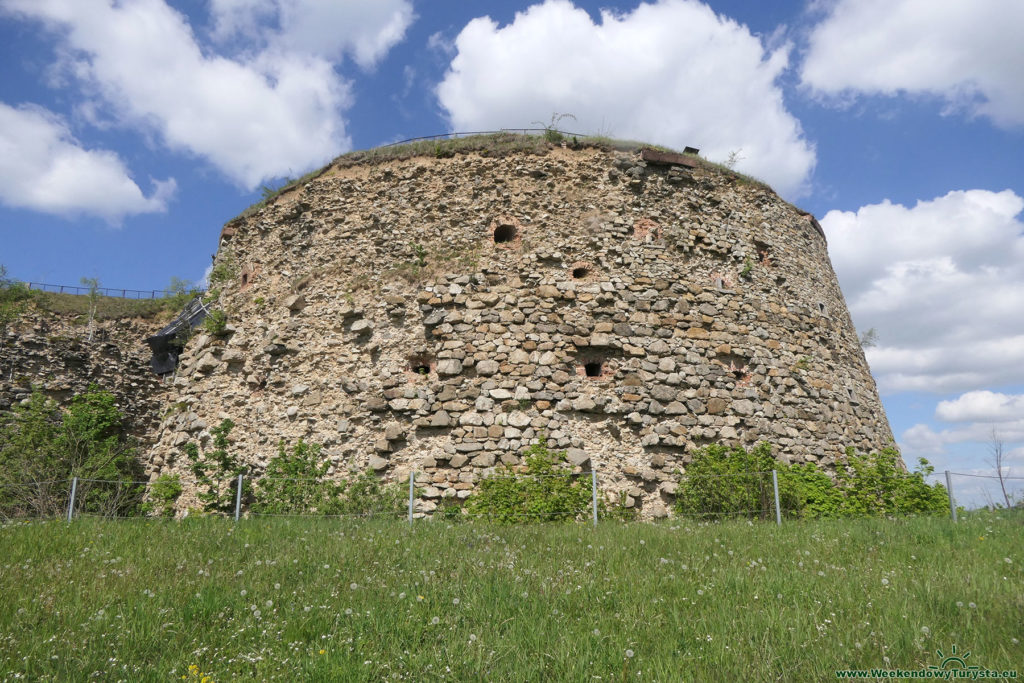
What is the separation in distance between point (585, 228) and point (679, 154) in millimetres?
3403

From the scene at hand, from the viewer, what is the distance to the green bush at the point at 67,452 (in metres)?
13.9

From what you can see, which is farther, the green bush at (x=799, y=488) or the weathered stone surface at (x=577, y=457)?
the weathered stone surface at (x=577, y=457)

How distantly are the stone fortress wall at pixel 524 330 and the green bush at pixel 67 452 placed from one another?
89.4 inches

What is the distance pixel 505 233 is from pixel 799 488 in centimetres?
792

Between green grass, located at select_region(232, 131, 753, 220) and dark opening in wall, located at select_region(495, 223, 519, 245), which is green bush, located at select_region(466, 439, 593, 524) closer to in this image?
dark opening in wall, located at select_region(495, 223, 519, 245)

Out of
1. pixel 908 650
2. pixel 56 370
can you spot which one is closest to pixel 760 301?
pixel 908 650

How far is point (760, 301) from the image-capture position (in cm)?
1339

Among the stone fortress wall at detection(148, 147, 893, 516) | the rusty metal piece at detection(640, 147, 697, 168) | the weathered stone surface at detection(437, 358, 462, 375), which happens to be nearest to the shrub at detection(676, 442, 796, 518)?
the stone fortress wall at detection(148, 147, 893, 516)

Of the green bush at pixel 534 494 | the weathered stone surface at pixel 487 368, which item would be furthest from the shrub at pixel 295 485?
the weathered stone surface at pixel 487 368

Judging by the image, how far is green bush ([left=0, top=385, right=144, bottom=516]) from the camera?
13.9 m

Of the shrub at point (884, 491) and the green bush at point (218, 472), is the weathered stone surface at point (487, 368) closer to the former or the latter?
the green bush at point (218, 472)

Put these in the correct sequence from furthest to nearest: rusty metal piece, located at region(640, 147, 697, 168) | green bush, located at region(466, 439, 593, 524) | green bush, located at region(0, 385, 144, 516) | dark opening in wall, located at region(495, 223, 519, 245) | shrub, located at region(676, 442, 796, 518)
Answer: green bush, located at region(0, 385, 144, 516) → rusty metal piece, located at region(640, 147, 697, 168) → dark opening in wall, located at region(495, 223, 519, 245) → shrub, located at region(676, 442, 796, 518) → green bush, located at region(466, 439, 593, 524)

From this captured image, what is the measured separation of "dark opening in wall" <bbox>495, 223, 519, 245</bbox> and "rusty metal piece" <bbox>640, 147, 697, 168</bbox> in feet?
12.0

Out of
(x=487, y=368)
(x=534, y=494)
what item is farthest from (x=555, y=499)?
(x=487, y=368)
